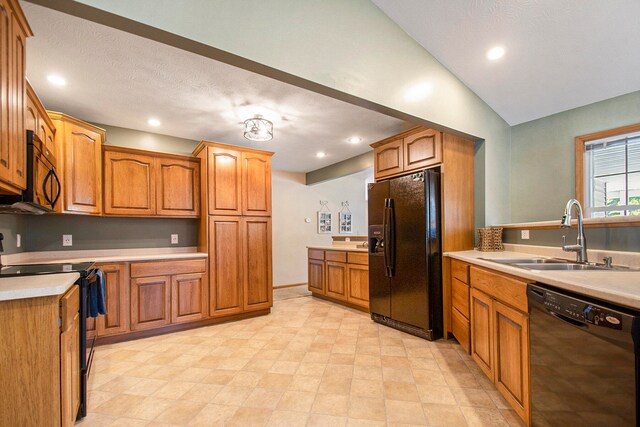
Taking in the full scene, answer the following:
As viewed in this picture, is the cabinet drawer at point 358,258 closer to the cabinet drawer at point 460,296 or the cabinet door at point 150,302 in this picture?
the cabinet drawer at point 460,296

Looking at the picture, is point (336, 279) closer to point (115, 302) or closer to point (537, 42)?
point (115, 302)

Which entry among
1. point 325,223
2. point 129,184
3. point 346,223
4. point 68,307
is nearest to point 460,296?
point 68,307

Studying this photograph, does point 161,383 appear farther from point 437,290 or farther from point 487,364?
point 437,290

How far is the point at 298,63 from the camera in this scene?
170 cm

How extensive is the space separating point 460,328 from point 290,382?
1562 mm

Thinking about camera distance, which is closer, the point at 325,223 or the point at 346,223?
the point at 325,223

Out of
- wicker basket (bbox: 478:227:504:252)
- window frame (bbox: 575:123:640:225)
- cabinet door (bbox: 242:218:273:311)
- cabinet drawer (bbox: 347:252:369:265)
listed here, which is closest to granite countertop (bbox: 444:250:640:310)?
wicker basket (bbox: 478:227:504:252)

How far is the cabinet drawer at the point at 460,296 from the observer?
2371mm

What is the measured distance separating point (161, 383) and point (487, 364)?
2351 millimetres

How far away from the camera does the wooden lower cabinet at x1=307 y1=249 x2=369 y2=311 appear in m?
3.75

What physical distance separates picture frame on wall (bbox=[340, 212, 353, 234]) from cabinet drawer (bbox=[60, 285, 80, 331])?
5589 millimetres

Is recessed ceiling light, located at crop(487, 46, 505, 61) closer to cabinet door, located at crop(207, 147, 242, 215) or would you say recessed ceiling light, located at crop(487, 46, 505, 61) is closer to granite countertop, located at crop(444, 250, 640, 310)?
granite countertop, located at crop(444, 250, 640, 310)

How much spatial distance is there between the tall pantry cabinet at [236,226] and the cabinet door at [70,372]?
1.69 meters

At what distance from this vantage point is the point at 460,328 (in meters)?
2.51
